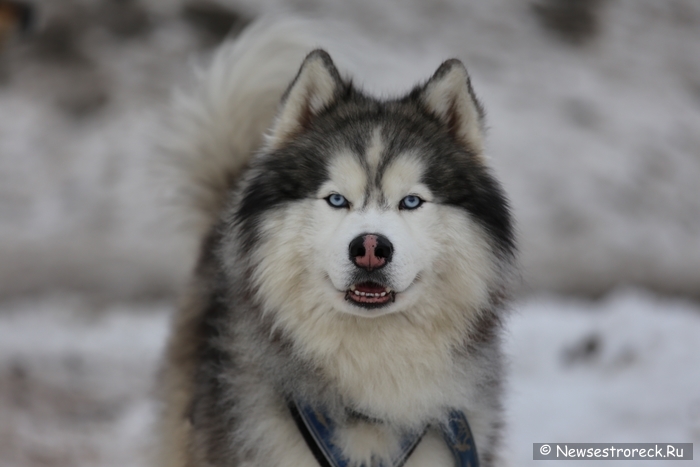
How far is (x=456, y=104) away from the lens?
98.5 inches

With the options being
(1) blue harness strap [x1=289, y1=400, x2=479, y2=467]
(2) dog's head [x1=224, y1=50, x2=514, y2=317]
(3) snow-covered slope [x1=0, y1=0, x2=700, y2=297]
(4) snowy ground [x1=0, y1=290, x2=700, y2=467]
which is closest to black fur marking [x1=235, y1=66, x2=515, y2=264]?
(2) dog's head [x1=224, y1=50, x2=514, y2=317]

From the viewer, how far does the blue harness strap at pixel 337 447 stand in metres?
2.26

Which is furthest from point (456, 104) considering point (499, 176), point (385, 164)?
point (499, 176)

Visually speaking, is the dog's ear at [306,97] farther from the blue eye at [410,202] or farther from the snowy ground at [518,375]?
the snowy ground at [518,375]

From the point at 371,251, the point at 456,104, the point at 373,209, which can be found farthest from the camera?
the point at 456,104

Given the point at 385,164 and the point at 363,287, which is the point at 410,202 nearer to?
the point at 385,164

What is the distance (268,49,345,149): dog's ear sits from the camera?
8.05 ft

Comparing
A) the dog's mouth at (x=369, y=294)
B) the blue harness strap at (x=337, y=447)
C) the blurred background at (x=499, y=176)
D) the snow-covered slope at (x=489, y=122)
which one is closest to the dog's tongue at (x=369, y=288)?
the dog's mouth at (x=369, y=294)

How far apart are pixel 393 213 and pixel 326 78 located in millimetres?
605

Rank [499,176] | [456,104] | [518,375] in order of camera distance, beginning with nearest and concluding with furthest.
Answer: [456,104]
[518,375]
[499,176]

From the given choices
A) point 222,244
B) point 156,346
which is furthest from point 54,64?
point 222,244

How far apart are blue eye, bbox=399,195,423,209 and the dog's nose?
8.5 inches

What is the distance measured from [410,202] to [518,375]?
2593 mm

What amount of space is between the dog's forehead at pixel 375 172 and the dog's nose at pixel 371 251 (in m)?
0.19
